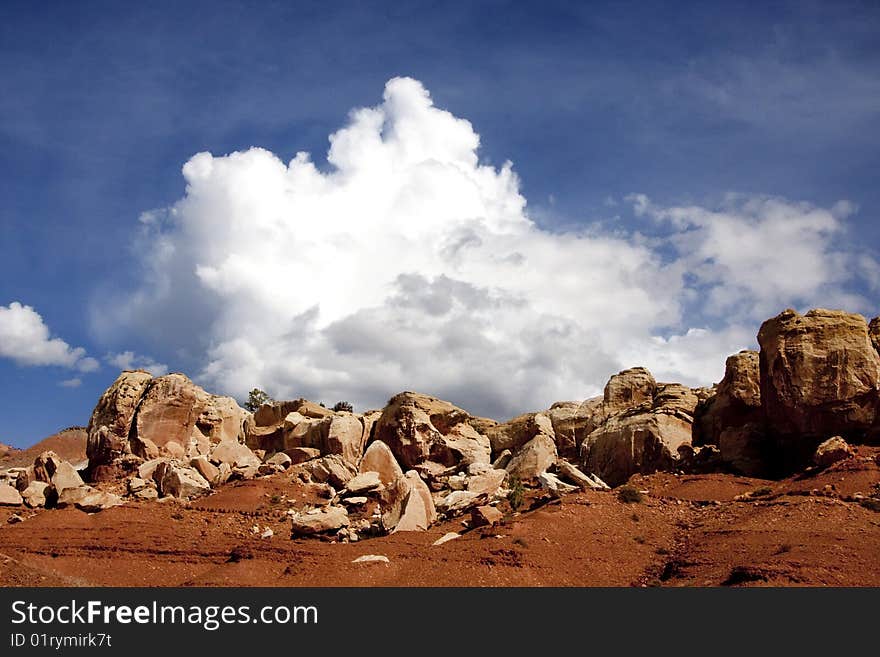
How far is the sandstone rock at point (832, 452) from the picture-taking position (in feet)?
89.0

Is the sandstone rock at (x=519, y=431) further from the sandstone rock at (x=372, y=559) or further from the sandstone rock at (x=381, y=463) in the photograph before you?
the sandstone rock at (x=372, y=559)

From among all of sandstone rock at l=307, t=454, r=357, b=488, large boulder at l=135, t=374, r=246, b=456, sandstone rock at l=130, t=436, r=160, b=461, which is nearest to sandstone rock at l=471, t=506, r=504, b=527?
sandstone rock at l=307, t=454, r=357, b=488

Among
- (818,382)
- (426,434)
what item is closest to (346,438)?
(426,434)

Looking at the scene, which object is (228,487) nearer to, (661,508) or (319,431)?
(319,431)

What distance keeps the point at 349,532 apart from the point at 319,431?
15824 millimetres

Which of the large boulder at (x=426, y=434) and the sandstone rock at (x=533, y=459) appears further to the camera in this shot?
the large boulder at (x=426, y=434)

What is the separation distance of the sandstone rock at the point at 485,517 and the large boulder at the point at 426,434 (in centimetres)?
1321

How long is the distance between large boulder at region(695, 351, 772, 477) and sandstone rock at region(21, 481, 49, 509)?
29.2 meters

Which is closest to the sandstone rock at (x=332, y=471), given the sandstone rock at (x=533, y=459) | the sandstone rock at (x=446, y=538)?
the sandstone rock at (x=533, y=459)

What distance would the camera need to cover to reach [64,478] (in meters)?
34.3

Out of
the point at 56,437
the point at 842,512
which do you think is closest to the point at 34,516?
the point at 842,512

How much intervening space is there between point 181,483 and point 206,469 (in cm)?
289

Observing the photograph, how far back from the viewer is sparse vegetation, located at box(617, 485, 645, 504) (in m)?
27.9

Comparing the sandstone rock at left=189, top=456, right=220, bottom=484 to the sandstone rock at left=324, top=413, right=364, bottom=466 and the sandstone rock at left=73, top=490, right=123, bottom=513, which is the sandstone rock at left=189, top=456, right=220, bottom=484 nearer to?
the sandstone rock at left=73, top=490, right=123, bottom=513
